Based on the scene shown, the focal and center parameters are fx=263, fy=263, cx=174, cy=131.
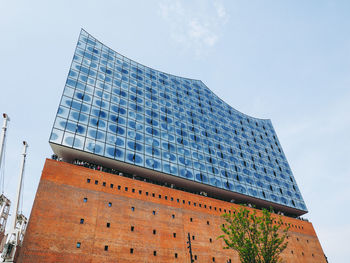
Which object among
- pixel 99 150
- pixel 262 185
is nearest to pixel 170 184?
pixel 99 150

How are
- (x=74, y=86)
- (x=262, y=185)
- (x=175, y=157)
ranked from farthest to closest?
(x=262, y=185), (x=175, y=157), (x=74, y=86)

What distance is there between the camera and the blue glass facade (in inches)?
1187

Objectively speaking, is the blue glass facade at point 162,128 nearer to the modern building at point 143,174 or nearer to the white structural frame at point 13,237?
the modern building at point 143,174

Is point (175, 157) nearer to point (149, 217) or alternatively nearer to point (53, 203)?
point (149, 217)

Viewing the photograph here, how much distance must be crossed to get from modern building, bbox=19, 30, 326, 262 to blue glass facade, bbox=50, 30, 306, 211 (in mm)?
157

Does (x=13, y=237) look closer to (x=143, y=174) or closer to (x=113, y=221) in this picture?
(x=113, y=221)

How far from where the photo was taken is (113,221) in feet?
81.0

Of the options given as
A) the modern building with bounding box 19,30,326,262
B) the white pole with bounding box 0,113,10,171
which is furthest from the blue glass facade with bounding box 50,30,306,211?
the white pole with bounding box 0,113,10,171

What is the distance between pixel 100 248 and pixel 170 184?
13.8 m

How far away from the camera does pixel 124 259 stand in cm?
2327

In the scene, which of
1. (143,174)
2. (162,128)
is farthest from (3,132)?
(162,128)

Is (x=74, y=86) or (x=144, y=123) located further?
(x=144, y=123)

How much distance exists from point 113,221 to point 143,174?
27.4 feet

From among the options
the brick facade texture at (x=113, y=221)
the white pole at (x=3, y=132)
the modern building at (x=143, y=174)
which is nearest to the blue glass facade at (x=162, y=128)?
the modern building at (x=143, y=174)
